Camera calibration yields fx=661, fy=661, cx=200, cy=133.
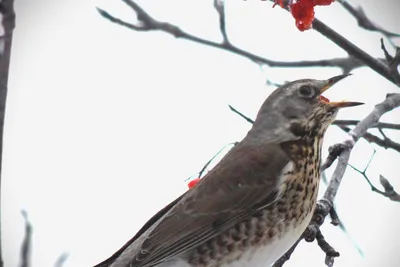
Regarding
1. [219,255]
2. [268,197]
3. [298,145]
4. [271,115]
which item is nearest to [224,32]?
[271,115]

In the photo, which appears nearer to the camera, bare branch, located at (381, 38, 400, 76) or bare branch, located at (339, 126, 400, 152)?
bare branch, located at (381, 38, 400, 76)

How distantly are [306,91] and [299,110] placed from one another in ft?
0.40

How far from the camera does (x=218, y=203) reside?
3764 mm

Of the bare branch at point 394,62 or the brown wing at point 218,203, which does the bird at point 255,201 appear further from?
the bare branch at point 394,62

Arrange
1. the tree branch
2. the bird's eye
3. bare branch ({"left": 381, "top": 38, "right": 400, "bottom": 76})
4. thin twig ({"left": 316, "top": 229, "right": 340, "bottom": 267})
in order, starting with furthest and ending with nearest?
Result: the bird's eye < bare branch ({"left": 381, "top": 38, "right": 400, "bottom": 76}) < thin twig ({"left": 316, "top": 229, "right": 340, "bottom": 267}) < the tree branch

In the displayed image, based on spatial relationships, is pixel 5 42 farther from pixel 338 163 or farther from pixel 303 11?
pixel 338 163

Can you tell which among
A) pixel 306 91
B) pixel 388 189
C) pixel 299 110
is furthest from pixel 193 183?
pixel 388 189

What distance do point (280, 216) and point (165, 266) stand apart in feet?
2.25

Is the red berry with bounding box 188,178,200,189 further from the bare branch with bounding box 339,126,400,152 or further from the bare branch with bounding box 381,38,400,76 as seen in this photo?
the bare branch with bounding box 381,38,400,76

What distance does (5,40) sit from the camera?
2025mm

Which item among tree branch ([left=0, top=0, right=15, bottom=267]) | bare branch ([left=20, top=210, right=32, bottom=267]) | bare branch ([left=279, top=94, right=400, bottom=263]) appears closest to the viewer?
tree branch ([left=0, top=0, right=15, bottom=267])

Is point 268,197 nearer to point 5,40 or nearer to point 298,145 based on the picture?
Result: point 298,145

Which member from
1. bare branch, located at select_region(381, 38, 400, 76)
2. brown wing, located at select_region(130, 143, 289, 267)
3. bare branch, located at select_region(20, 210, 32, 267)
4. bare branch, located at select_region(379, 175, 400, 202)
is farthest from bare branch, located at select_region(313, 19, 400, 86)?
bare branch, located at select_region(20, 210, 32, 267)

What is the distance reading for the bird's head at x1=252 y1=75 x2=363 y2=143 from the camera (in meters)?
3.89
